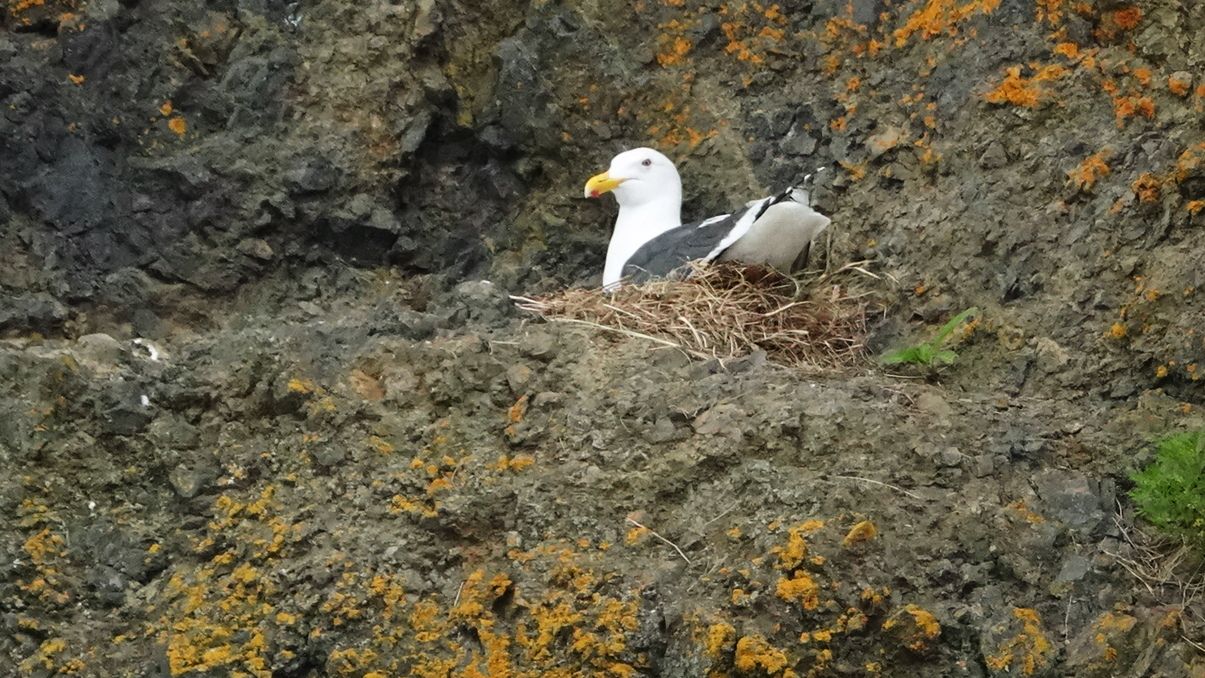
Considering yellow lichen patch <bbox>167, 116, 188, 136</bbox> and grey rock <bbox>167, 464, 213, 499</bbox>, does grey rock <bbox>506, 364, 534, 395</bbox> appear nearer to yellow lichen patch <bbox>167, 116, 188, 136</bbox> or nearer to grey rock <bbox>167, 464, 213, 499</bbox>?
grey rock <bbox>167, 464, 213, 499</bbox>

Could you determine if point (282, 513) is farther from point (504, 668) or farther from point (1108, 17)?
point (1108, 17)

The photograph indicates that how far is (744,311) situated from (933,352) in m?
0.87

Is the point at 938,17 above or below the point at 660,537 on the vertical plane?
above

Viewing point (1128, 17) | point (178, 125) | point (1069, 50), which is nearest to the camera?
point (1128, 17)

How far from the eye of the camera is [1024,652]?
3.27 metres

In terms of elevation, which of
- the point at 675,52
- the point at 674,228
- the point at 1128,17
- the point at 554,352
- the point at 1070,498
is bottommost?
the point at 674,228

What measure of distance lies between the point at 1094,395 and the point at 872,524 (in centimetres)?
94

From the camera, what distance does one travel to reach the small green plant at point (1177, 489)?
351 cm

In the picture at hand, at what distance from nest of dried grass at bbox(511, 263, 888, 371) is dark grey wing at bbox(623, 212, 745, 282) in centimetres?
10

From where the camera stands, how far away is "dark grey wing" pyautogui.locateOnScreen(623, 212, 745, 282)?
554cm

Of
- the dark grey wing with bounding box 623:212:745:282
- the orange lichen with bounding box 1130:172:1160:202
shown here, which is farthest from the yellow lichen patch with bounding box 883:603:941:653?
the dark grey wing with bounding box 623:212:745:282

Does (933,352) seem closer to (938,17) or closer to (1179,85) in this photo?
(1179,85)

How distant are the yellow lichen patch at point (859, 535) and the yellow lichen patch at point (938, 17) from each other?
2346 millimetres

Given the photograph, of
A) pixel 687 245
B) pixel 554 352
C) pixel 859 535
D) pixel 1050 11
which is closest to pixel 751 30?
pixel 687 245
